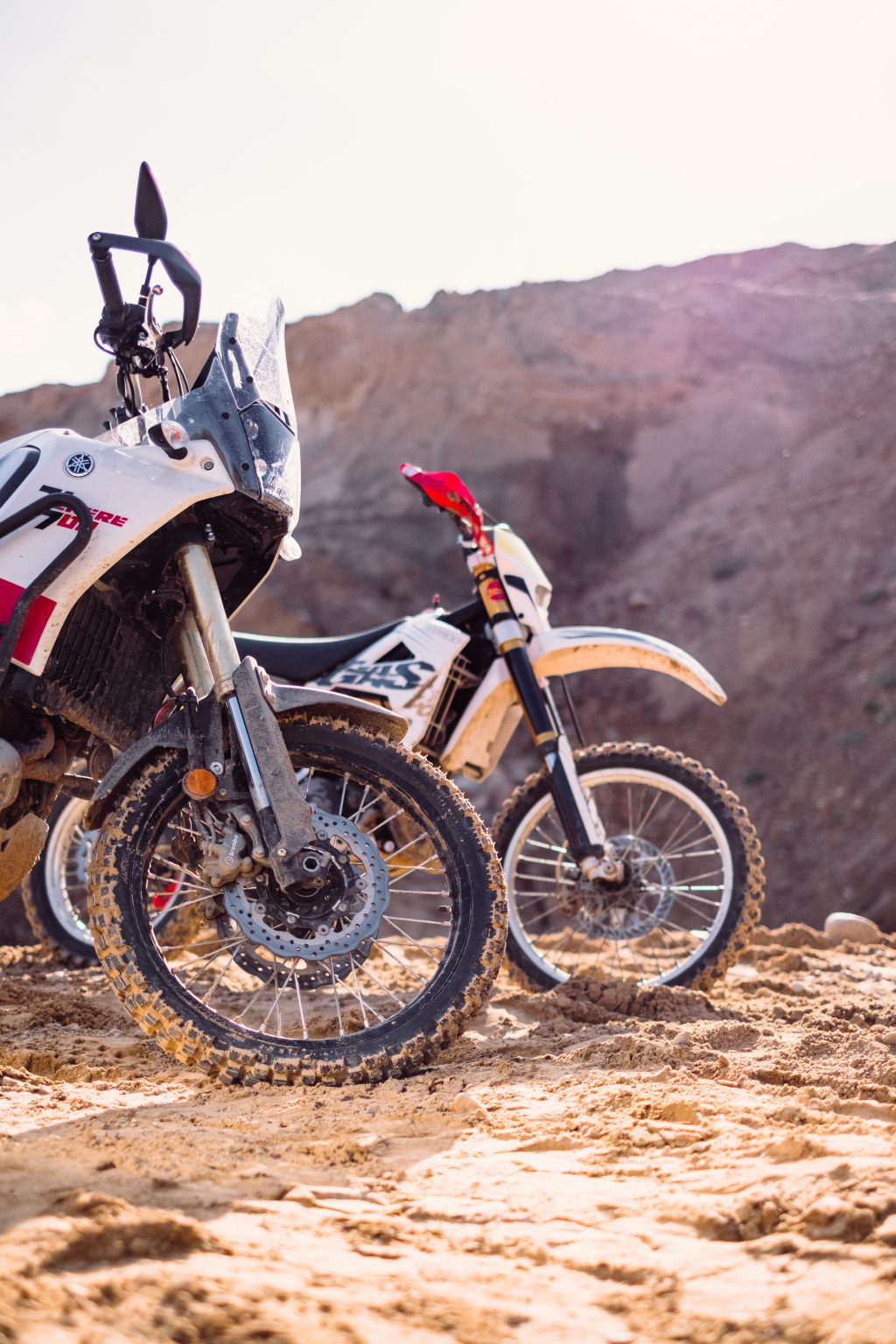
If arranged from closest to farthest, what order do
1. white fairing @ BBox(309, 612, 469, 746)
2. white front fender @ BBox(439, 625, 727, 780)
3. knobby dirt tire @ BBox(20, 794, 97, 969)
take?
white fairing @ BBox(309, 612, 469, 746), white front fender @ BBox(439, 625, 727, 780), knobby dirt tire @ BBox(20, 794, 97, 969)

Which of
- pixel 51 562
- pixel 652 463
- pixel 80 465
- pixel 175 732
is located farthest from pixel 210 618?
pixel 652 463

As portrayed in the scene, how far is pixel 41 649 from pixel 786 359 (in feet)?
53.8

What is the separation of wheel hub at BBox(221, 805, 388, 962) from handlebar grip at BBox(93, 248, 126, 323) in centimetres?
154

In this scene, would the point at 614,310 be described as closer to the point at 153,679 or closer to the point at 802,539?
the point at 802,539

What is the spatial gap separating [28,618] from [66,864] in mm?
2571

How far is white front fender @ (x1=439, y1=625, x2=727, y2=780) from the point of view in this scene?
4.42 m

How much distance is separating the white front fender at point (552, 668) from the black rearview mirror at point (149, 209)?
2104mm

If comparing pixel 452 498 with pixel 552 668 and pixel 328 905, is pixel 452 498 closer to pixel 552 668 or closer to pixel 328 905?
pixel 552 668

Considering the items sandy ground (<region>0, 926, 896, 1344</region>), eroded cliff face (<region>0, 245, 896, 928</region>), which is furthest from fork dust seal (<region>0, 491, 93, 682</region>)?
eroded cliff face (<region>0, 245, 896, 928</region>)

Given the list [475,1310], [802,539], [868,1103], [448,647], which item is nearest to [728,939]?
[448,647]

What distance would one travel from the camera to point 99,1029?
3533 mm

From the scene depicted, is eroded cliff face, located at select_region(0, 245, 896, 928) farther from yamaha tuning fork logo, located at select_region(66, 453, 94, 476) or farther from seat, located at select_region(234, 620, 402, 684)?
yamaha tuning fork logo, located at select_region(66, 453, 94, 476)

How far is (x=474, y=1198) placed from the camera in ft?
5.96

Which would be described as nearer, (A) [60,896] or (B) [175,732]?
(B) [175,732]
